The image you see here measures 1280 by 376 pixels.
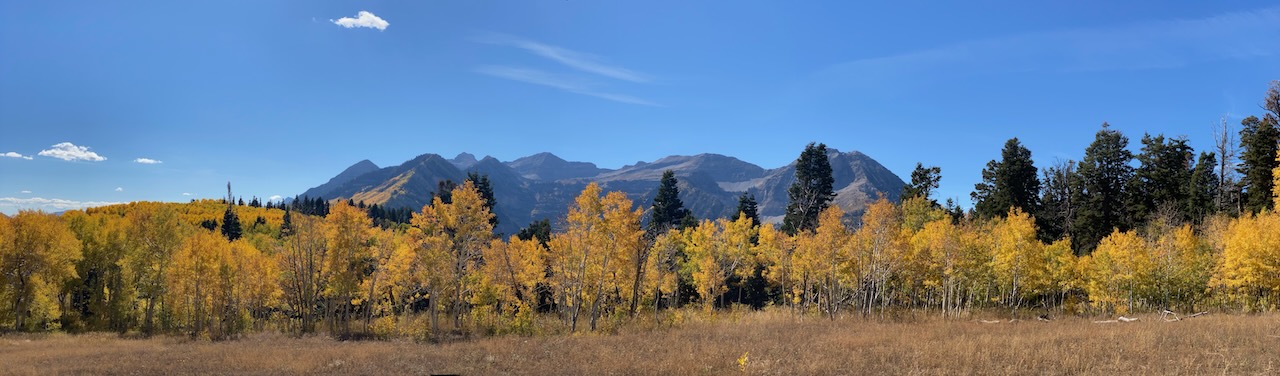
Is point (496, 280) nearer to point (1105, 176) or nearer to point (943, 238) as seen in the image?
point (943, 238)

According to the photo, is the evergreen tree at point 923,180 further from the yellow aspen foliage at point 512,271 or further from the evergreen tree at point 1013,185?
the yellow aspen foliage at point 512,271

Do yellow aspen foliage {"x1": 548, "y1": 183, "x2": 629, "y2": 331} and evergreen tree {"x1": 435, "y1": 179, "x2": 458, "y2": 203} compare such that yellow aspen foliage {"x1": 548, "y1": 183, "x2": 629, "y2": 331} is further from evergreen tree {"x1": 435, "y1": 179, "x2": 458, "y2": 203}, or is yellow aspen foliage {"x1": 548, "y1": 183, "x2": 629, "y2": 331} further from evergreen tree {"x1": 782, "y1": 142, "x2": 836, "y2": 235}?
evergreen tree {"x1": 782, "y1": 142, "x2": 836, "y2": 235}

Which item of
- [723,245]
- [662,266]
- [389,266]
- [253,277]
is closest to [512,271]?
[389,266]

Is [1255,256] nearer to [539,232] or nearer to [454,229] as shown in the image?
[454,229]

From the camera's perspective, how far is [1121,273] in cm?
4741

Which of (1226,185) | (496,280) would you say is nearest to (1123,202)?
(1226,185)

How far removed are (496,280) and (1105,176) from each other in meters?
75.9

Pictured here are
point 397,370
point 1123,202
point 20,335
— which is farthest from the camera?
point 1123,202

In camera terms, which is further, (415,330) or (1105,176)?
(1105,176)

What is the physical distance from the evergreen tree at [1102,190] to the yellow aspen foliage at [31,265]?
345 feet

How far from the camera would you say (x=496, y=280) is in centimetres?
5303


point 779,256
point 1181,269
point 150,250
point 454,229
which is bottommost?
point 150,250

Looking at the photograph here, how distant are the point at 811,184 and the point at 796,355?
74.1 metres

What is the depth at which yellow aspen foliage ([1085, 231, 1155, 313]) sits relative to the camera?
4697 centimetres
